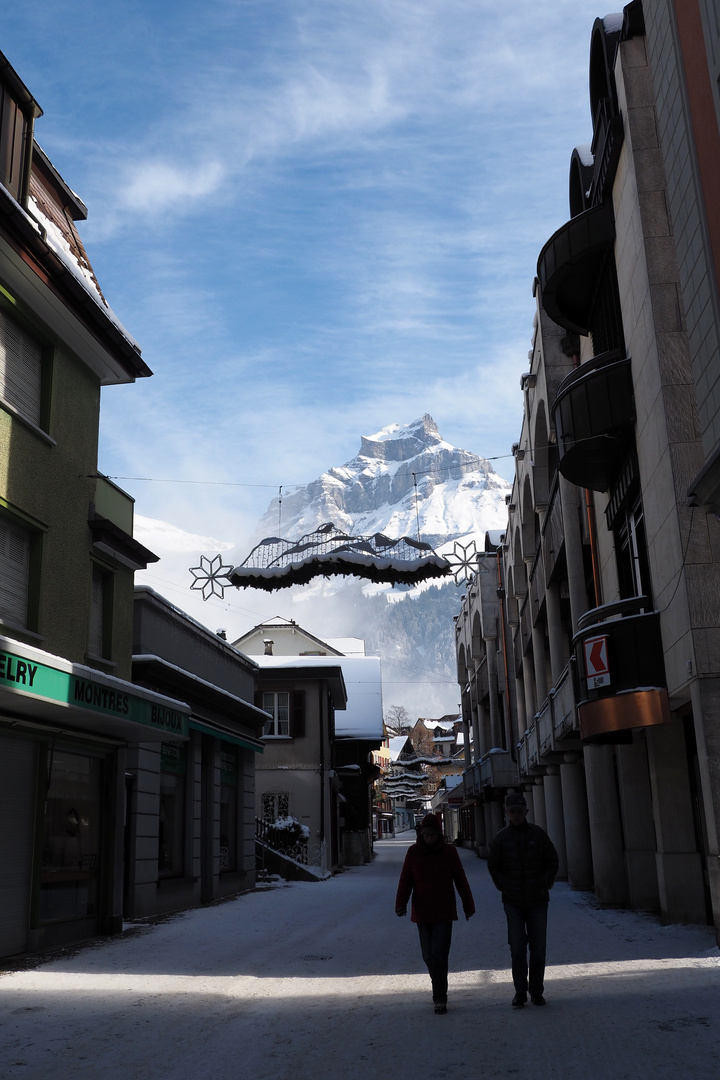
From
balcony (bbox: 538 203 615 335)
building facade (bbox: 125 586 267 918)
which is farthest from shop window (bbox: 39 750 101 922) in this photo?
balcony (bbox: 538 203 615 335)

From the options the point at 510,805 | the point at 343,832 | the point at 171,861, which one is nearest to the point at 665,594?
the point at 510,805

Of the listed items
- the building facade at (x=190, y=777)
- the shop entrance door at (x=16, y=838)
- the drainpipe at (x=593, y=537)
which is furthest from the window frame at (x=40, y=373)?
the drainpipe at (x=593, y=537)

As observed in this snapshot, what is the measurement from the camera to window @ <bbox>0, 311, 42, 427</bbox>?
12586 mm

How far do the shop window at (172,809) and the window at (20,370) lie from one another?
25.1 feet

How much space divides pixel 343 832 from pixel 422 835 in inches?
1511

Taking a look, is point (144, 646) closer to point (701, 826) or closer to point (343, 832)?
point (701, 826)

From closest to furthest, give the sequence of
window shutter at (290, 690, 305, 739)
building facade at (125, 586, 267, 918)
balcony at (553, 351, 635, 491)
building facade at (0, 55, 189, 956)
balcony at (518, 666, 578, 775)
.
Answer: building facade at (0, 55, 189, 956)
balcony at (553, 351, 635, 491)
building facade at (125, 586, 267, 918)
balcony at (518, 666, 578, 775)
window shutter at (290, 690, 305, 739)

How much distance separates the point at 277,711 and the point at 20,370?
25.0 metres

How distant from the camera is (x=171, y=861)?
62.2 ft

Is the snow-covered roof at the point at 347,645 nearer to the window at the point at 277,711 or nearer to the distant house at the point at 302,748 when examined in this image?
the distant house at the point at 302,748

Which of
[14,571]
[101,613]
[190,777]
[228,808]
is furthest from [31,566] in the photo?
[228,808]

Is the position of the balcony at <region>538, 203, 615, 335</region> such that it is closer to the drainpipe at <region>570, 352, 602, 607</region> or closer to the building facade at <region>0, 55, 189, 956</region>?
the drainpipe at <region>570, 352, 602, 607</region>

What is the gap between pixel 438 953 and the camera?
26.2 feet

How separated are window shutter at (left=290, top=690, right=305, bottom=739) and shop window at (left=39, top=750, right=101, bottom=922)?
21.8 meters
